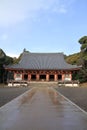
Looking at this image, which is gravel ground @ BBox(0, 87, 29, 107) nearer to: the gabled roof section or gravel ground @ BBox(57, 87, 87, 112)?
gravel ground @ BBox(57, 87, 87, 112)

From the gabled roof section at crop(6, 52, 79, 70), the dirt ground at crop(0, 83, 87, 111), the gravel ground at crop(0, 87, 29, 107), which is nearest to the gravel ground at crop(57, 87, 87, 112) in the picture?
the dirt ground at crop(0, 83, 87, 111)

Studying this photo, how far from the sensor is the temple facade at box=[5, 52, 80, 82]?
7788 centimetres

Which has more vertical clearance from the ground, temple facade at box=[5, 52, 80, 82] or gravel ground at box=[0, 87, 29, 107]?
temple facade at box=[5, 52, 80, 82]

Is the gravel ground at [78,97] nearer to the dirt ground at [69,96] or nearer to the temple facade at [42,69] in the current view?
the dirt ground at [69,96]

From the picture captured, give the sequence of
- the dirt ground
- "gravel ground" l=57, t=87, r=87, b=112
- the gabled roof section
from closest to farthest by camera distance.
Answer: "gravel ground" l=57, t=87, r=87, b=112
the dirt ground
the gabled roof section

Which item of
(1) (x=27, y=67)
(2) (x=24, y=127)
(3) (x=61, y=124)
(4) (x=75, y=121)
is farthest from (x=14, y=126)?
(1) (x=27, y=67)

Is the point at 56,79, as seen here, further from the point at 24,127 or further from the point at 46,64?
the point at 24,127

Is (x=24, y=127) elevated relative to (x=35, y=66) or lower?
lower

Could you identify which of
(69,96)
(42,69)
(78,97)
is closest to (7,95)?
(69,96)

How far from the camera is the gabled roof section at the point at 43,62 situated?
78.7 meters

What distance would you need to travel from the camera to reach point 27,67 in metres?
79.6

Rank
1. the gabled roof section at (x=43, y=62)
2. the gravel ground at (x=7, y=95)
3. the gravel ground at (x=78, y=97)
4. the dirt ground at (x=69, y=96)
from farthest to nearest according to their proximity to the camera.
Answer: the gabled roof section at (x=43, y=62), the gravel ground at (x=7, y=95), the dirt ground at (x=69, y=96), the gravel ground at (x=78, y=97)

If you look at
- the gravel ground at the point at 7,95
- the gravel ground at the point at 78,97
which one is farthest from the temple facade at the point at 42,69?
the gravel ground at the point at 7,95

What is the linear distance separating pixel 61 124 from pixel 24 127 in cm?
139
